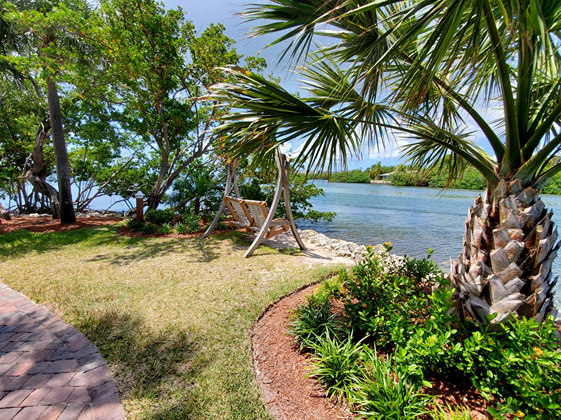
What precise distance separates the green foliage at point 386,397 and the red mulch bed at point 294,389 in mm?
133

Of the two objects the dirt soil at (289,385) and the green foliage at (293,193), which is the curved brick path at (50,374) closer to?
the dirt soil at (289,385)

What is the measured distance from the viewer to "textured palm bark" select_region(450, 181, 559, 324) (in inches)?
71.5

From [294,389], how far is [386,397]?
0.65m

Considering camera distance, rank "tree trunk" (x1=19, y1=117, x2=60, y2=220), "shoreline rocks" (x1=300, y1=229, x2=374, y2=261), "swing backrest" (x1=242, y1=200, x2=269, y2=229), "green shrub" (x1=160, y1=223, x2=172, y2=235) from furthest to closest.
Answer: "tree trunk" (x1=19, y1=117, x2=60, y2=220), "green shrub" (x1=160, y1=223, x2=172, y2=235), "shoreline rocks" (x1=300, y1=229, x2=374, y2=261), "swing backrest" (x1=242, y1=200, x2=269, y2=229)

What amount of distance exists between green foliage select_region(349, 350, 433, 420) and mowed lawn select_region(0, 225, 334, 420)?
27.0 inches

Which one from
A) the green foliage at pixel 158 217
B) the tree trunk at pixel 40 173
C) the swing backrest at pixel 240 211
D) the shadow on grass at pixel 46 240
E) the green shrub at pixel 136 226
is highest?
the tree trunk at pixel 40 173

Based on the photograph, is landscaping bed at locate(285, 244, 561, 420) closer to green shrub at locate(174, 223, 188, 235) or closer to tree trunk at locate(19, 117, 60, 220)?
green shrub at locate(174, 223, 188, 235)

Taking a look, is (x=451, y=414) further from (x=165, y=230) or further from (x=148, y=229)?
(x=148, y=229)

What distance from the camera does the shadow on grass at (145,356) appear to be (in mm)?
1832

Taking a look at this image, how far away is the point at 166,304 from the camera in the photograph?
A: 312 cm

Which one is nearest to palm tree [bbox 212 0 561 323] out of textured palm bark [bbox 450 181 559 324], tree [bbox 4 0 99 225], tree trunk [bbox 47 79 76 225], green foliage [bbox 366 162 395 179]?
textured palm bark [bbox 450 181 559 324]

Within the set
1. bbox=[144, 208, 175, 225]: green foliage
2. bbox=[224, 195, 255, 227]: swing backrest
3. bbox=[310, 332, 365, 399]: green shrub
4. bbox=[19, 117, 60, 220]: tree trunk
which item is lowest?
bbox=[310, 332, 365, 399]: green shrub

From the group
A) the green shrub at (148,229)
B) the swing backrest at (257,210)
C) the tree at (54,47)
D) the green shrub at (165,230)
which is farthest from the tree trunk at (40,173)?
the swing backrest at (257,210)

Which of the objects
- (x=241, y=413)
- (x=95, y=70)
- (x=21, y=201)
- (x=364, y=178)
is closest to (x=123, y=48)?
(x=95, y=70)
